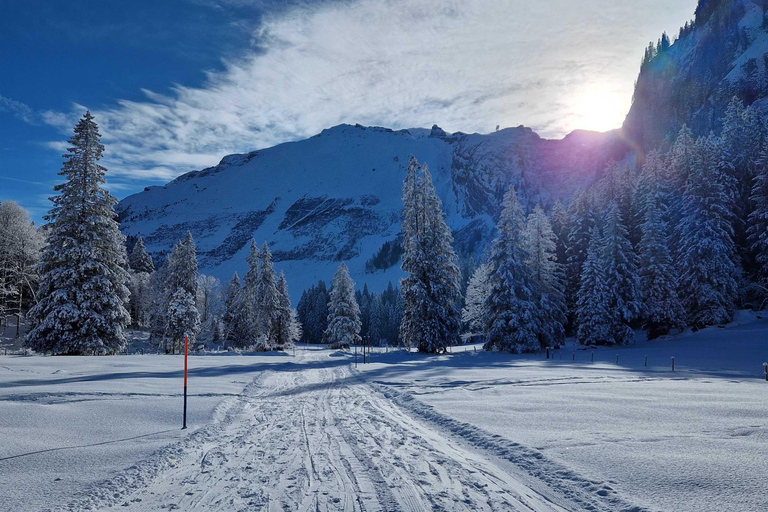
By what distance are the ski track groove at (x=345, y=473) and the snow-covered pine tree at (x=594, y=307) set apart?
3248 centimetres

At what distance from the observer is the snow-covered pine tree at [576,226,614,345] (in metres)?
37.0

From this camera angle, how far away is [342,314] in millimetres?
57250

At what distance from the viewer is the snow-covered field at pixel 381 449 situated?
4906 millimetres

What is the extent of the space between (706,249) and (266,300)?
43612mm

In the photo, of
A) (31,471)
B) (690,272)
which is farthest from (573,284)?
(31,471)

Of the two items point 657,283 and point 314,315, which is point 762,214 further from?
point 314,315

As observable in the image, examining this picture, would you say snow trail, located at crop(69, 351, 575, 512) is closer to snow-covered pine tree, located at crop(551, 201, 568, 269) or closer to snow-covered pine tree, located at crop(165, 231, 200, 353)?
snow-covered pine tree, located at crop(165, 231, 200, 353)

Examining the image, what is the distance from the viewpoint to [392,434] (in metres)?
8.18

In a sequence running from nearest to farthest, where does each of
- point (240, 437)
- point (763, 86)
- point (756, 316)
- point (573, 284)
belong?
point (240, 437)
point (756, 316)
point (573, 284)
point (763, 86)

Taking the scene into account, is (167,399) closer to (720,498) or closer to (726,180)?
(720,498)

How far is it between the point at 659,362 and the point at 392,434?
80.7 ft

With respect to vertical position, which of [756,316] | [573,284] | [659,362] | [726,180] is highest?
[726,180]

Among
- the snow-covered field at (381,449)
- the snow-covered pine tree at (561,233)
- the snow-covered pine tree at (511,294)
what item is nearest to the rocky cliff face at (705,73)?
the snow-covered pine tree at (561,233)

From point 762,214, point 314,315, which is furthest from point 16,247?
point 762,214
